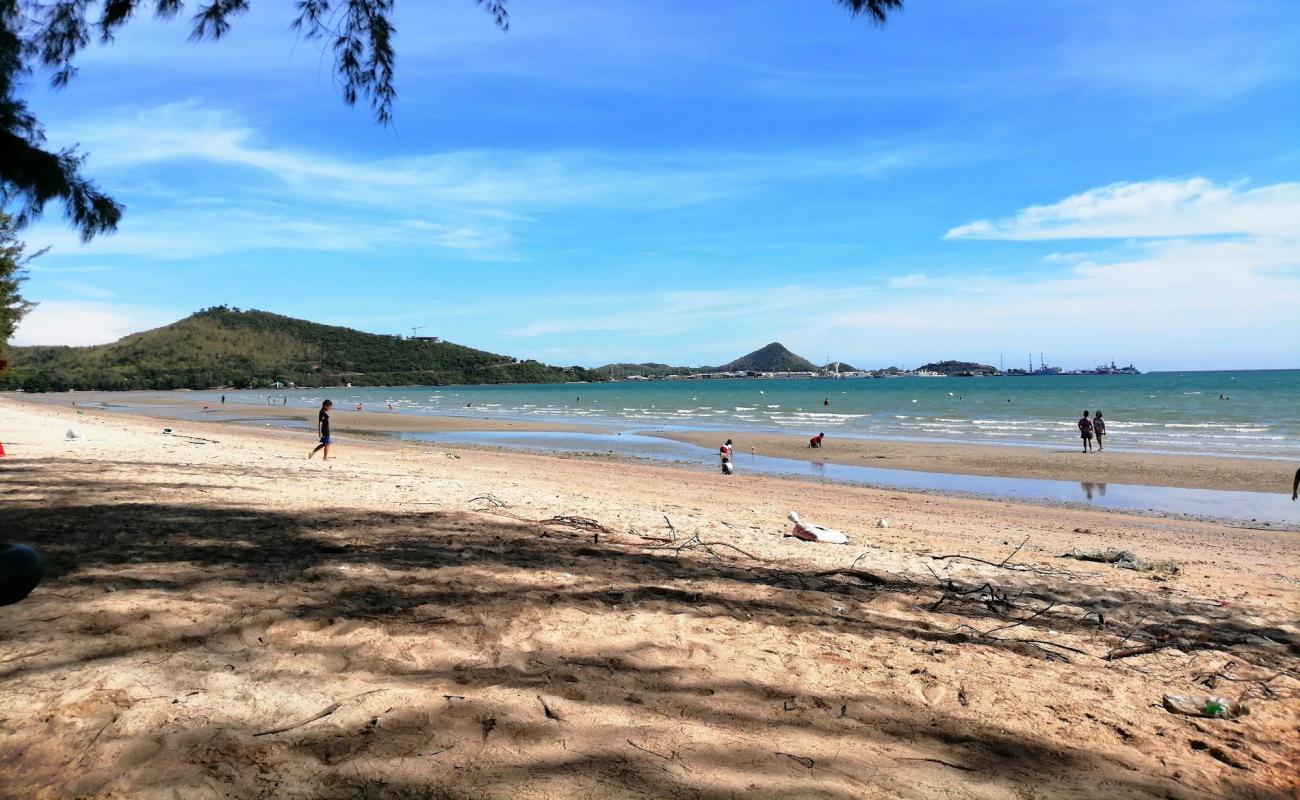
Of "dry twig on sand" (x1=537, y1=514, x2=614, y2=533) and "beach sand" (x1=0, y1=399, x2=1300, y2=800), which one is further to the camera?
"dry twig on sand" (x1=537, y1=514, x2=614, y2=533)

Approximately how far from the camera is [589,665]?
3.67 metres

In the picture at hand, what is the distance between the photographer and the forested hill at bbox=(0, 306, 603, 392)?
118 metres

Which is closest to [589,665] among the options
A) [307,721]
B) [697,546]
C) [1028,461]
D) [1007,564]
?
[307,721]

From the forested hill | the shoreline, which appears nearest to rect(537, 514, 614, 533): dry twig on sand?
the shoreline

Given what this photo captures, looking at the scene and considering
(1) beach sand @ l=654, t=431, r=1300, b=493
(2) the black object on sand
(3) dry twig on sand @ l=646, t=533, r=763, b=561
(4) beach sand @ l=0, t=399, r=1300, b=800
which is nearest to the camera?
(4) beach sand @ l=0, t=399, r=1300, b=800

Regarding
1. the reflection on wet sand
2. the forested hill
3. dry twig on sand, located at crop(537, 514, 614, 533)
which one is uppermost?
the forested hill

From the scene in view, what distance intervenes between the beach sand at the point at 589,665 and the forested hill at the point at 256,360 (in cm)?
12760

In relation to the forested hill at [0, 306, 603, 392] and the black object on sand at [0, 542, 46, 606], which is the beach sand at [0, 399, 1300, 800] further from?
the forested hill at [0, 306, 603, 392]

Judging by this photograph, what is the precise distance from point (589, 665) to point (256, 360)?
151 metres

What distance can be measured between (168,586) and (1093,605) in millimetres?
6143

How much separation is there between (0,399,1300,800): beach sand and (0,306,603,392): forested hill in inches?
5023

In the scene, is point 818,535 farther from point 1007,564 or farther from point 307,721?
point 307,721

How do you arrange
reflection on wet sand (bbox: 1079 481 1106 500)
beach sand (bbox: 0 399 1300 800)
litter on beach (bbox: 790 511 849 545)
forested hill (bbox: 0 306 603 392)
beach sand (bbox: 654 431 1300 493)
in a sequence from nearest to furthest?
1. beach sand (bbox: 0 399 1300 800)
2. litter on beach (bbox: 790 511 849 545)
3. reflection on wet sand (bbox: 1079 481 1106 500)
4. beach sand (bbox: 654 431 1300 493)
5. forested hill (bbox: 0 306 603 392)

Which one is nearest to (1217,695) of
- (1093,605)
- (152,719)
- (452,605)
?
(1093,605)
